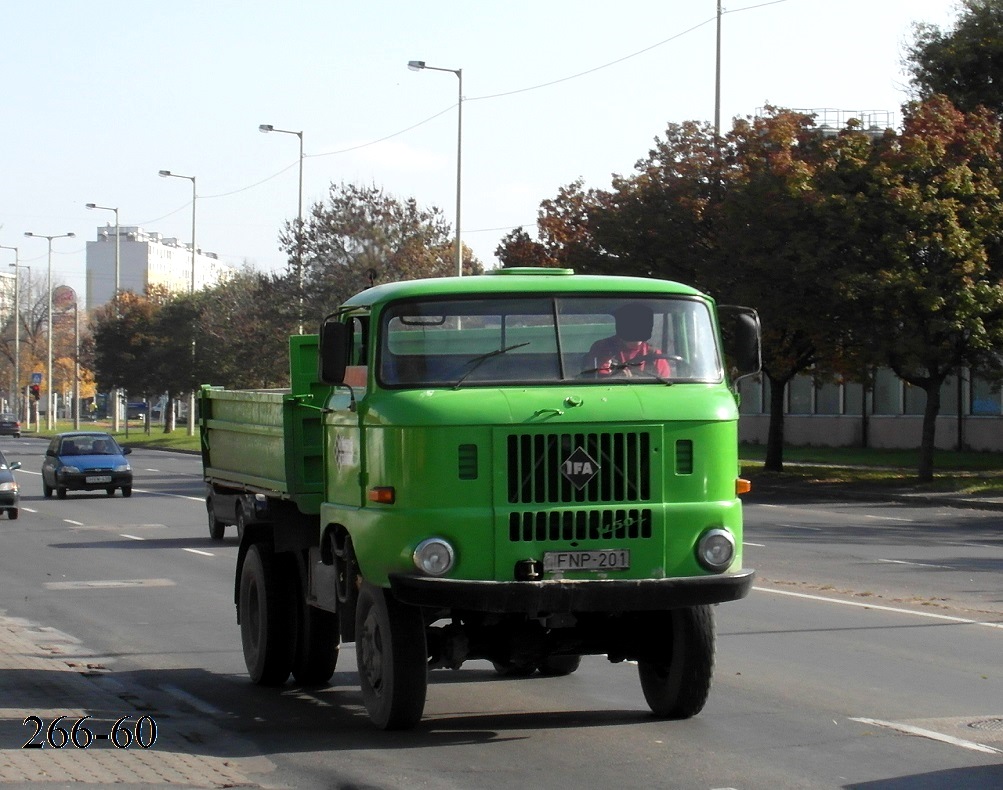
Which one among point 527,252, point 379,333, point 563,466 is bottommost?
point 563,466

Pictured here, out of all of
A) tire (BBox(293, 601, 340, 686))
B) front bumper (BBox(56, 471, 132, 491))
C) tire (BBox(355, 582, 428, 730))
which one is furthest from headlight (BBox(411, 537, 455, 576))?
front bumper (BBox(56, 471, 132, 491))

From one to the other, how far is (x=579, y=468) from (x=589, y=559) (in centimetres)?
46

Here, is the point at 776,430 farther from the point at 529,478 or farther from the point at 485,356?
the point at 529,478

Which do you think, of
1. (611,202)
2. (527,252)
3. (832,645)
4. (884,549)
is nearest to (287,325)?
(527,252)

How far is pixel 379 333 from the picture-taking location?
27.6 feet

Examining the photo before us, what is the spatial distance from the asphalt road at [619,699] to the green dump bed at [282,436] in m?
1.32

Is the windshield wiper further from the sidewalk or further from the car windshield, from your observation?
the car windshield

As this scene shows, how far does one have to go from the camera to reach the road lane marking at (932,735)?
768cm

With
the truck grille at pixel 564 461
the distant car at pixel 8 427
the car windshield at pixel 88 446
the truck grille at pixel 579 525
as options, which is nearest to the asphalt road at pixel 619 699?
the truck grille at pixel 579 525

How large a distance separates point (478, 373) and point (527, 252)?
34.3m

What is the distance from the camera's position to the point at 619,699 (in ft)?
30.8

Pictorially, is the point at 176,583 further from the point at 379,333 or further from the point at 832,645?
the point at 379,333

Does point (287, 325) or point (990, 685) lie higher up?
point (287, 325)

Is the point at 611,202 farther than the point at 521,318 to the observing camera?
Yes
